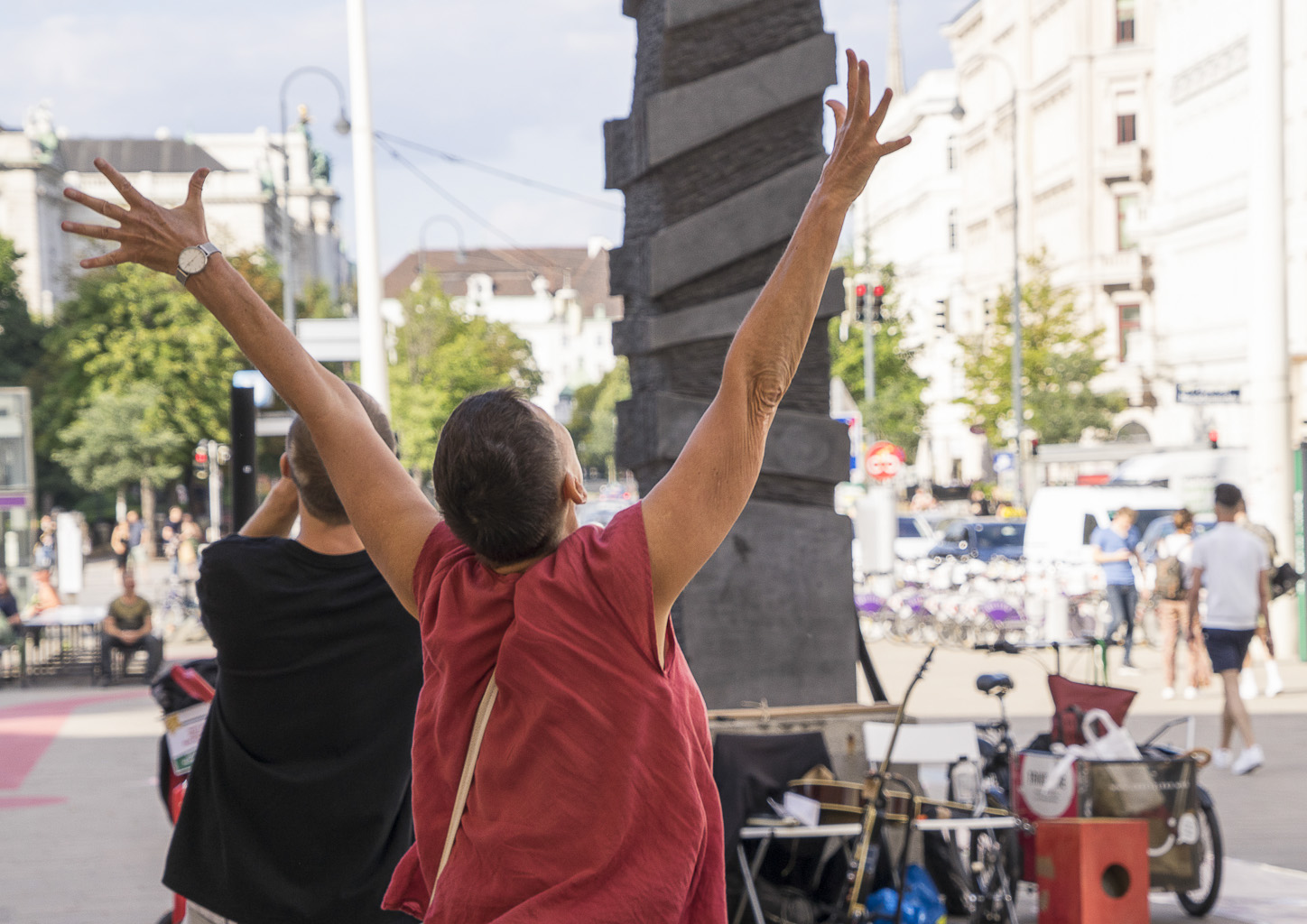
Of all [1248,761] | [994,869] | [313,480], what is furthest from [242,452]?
[1248,761]

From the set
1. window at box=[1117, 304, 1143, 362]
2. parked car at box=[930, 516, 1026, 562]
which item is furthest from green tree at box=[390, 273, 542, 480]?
parked car at box=[930, 516, 1026, 562]

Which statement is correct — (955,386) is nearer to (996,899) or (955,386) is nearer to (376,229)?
(376,229)

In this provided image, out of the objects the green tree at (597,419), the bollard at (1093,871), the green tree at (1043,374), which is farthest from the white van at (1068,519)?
the green tree at (597,419)

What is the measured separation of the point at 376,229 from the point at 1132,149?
50258 millimetres

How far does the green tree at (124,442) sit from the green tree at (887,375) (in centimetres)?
2598

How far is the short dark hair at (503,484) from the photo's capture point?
2133mm

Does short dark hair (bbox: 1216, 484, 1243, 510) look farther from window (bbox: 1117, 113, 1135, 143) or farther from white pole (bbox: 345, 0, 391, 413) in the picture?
window (bbox: 1117, 113, 1135, 143)

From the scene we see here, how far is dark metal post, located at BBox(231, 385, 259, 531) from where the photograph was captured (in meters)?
5.16

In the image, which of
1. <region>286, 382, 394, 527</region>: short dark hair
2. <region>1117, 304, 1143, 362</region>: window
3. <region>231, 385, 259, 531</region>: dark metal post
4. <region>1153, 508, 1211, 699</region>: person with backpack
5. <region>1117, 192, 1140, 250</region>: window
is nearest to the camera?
<region>286, 382, 394, 527</region>: short dark hair

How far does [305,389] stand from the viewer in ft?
7.70

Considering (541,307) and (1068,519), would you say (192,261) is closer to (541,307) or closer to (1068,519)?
(1068,519)

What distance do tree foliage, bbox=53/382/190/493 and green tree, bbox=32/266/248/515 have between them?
303 mm

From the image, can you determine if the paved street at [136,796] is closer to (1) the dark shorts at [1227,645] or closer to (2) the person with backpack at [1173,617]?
(2) the person with backpack at [1173,617]

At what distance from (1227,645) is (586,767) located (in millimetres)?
10023
